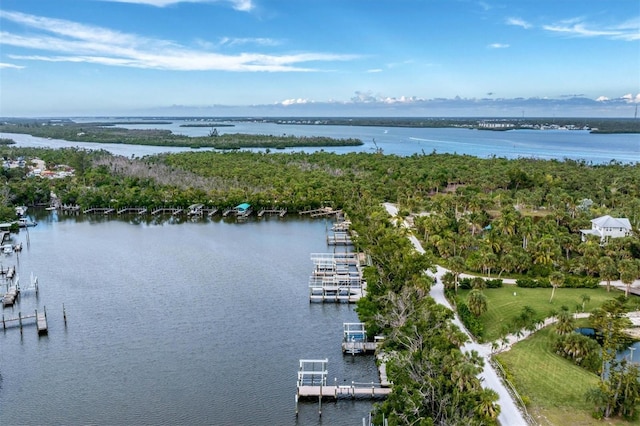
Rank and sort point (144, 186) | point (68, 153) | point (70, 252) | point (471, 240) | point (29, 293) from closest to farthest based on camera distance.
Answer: point (29, 293), point (471, 240), point (70, 252), point (144, 186), point (68, 153)

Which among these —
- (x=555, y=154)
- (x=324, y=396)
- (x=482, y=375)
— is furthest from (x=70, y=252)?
(x=555, y=154)

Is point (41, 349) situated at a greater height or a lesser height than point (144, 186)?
lesser

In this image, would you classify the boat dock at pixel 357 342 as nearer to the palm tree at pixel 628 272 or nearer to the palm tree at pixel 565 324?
the palm tree at pixel 565 324

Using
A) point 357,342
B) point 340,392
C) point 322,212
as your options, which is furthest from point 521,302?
point 322,212

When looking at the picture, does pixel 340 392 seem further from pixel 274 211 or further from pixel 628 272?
pixel 274 211

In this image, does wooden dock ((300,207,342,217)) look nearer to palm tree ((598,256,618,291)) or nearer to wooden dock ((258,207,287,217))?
wooden dock ((258,207,287,217))

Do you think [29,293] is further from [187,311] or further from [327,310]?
[327,310]
